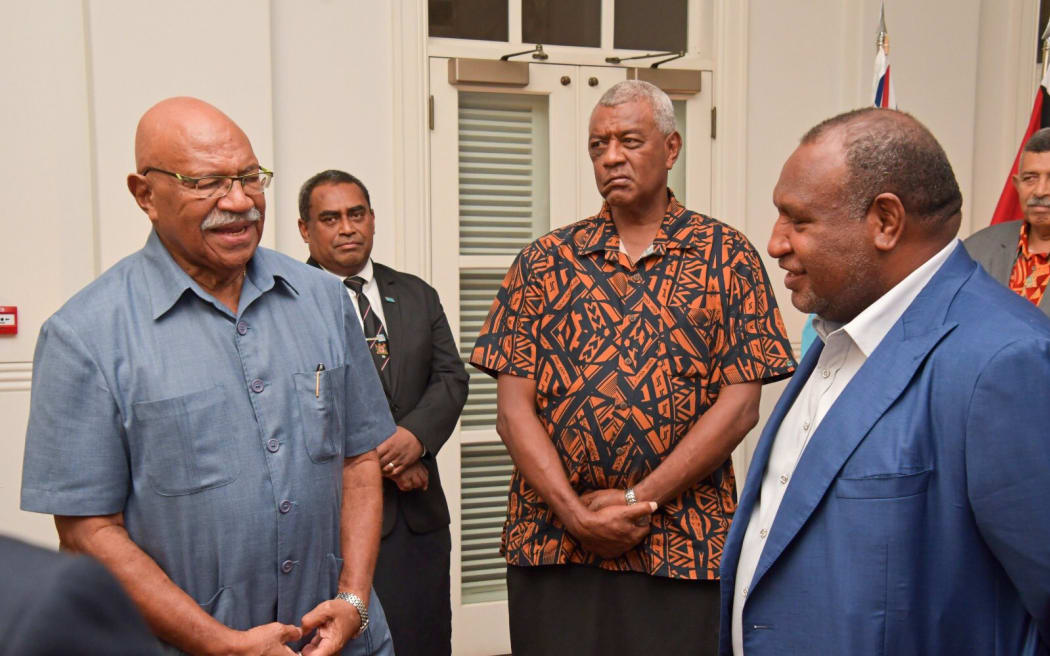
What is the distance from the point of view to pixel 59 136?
9.91 ft

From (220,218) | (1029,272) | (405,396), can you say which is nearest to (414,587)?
(405,396)

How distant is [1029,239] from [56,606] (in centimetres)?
301

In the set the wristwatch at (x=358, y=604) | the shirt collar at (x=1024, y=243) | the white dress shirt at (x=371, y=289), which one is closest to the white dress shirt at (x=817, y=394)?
the wristwatch at (x=358, y=604)

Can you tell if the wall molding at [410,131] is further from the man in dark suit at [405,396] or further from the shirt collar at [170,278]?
the shirt collar at [170,278]

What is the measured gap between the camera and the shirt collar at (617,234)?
2.18 meters

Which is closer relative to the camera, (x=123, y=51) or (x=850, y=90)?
(x=123, y=51)

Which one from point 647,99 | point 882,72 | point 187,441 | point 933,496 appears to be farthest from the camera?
point 882,72

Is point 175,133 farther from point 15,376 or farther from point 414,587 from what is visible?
point 15,376

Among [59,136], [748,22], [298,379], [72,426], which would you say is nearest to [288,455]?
[298,379]

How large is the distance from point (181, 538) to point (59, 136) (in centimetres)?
210

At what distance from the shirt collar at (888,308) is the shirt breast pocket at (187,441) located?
1003mm

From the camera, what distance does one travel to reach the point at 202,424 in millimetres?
1462

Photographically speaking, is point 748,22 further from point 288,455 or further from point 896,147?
point 288,455

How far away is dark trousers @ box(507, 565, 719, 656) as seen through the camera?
209 cm
